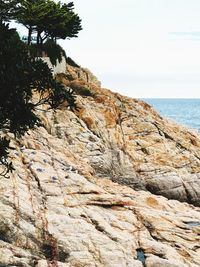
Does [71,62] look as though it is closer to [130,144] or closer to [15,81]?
[130,144]

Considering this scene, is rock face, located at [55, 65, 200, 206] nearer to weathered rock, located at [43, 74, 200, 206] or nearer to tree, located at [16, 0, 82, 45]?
weathered rock, located at [43, 74, 200, 206]

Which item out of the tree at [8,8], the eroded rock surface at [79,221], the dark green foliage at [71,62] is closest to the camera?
the eroded rock surface at [79,221]

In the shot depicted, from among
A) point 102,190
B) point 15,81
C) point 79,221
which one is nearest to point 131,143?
point 102,190

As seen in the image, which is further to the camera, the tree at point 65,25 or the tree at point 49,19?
the tree at point 65,25

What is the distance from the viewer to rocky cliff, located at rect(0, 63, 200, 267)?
883 inches

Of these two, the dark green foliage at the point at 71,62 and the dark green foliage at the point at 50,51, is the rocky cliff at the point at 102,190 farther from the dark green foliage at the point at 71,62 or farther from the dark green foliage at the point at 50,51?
the dark green foliage at the point at 71,62

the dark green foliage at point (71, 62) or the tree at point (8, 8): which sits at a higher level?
the tree at point (8, 8)

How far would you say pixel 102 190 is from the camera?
30.6 metres

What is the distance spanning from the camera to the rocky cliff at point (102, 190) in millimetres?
22422

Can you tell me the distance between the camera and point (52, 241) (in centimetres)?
2247

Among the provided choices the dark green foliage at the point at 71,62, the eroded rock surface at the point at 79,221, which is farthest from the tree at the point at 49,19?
the eroded rock surface at the point at 79,221

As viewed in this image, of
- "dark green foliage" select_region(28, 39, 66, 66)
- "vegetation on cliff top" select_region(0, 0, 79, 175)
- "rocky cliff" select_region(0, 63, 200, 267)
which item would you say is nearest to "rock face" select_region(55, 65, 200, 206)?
"rocky cliff" select_region(0, 63, 200, 267)

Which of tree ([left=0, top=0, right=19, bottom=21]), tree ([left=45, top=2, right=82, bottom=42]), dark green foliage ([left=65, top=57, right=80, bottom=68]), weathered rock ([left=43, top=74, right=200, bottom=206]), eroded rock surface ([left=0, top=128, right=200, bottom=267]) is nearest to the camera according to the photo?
eroded rock surface ([left=0, top=128, right=200, bottom=267])

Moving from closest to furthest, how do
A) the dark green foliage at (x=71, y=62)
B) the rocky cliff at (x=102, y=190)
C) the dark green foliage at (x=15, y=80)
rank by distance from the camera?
the dark green foliage at (x=15, y=80) → the rocky cliff at (x=102, y=190) → the dark green foliage at (x=71, y=62)
